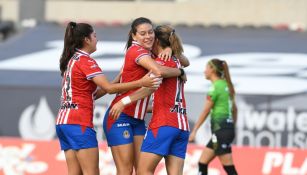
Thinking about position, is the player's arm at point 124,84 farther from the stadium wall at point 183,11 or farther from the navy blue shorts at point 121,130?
the stadium wall at point 183,11

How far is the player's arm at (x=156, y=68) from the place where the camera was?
7.87 meters

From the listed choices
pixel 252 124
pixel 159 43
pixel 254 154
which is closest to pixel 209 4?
pixel 252 124

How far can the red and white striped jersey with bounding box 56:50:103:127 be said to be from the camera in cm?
807

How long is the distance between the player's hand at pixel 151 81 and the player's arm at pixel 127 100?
0.29 feet

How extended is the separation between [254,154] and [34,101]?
587 cm

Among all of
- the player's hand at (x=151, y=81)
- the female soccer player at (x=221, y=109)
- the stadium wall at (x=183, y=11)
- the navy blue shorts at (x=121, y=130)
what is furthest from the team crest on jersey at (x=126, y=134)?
the stadium wall at (x=183, y=11)

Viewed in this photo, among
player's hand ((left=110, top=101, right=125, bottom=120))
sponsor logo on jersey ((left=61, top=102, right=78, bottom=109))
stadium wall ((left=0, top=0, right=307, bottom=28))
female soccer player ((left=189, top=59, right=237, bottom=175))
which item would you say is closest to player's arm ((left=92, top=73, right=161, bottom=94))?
player's hand ((left=110, top=101, right=125, bottom=120))

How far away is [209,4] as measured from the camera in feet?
74.1

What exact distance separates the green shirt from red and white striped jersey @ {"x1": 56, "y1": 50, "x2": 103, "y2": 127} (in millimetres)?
3445

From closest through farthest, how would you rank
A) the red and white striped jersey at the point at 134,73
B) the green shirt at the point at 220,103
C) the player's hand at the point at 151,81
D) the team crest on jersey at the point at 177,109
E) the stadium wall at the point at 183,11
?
1. the player's hand at the point at 151,81
2. the red and white striped jersey at the point at 134,73
3. the team crest on jersey at the point at 177,109
4. the green shirt at the point at 220,103
5. the stadium wall at the point at 183,11

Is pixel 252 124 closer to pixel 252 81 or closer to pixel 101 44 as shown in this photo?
pixel 252 81

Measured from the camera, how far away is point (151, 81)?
7.81 meters

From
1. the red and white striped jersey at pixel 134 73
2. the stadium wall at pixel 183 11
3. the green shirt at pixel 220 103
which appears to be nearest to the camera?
the red and white striped jersey at pixel 134 73

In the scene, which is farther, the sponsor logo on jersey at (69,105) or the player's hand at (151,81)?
the sponsor logo on jersey at (69,105)
